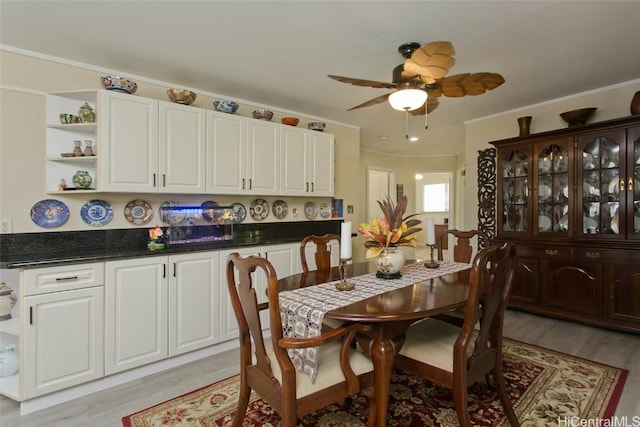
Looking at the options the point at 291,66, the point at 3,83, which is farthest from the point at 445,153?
the point at 3,83

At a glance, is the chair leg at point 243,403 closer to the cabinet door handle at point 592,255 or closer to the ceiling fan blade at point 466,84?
the ceiling fan blade at point 466,84

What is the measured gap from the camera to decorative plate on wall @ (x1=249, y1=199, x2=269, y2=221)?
3.64m

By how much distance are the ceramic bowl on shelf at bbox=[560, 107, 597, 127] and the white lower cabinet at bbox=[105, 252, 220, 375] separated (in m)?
3.77

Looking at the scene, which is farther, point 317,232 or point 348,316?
point 317,232

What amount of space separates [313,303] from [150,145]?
6.56 ft

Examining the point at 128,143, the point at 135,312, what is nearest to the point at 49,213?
the point at 128,143

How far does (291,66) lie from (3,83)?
210 cm

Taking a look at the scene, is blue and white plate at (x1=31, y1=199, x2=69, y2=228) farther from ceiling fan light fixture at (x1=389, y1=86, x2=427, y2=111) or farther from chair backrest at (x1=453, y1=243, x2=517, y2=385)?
chair backrest at (x1=453, y1=243, x2=517, y2=385)

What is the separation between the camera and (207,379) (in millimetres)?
2412

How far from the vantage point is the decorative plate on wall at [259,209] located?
3643 mm

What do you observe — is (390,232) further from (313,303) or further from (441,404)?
(441,404)

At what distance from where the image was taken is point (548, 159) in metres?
3.52

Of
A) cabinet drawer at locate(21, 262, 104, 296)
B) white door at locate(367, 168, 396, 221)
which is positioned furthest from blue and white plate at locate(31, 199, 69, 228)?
white door at locate(367, 168, 396, 221)

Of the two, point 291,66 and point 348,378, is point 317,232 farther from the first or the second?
point 348,378
